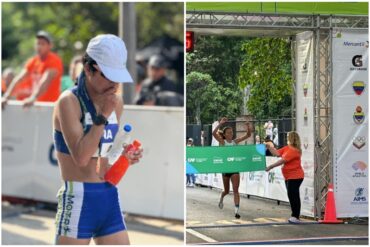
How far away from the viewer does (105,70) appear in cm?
398

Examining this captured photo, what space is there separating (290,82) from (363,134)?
0.71m

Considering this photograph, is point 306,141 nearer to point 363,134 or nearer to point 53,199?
point 363,134

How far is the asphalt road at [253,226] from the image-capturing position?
519 centimetres

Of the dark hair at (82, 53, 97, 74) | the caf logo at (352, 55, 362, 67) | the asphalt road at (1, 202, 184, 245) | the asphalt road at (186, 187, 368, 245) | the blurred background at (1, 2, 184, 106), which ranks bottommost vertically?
the asphalt road at (1, 202, 184, 245)

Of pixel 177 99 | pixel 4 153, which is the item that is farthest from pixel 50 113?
pixel 177 99

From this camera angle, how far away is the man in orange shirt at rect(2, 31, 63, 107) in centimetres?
1020

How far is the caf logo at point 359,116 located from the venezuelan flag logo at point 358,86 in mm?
119

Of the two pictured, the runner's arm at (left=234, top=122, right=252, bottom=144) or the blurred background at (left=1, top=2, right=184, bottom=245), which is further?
the blurred background at (left=1, top=2, right=184, bottom=245)

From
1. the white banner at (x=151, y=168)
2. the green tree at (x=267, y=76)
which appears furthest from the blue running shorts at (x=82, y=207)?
the white banner at (x=151, y=168)

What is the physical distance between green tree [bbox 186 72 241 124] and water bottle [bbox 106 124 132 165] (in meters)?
0.96

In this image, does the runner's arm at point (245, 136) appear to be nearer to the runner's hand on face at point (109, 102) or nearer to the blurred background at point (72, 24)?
the runner's hand on face at point (109, 102)

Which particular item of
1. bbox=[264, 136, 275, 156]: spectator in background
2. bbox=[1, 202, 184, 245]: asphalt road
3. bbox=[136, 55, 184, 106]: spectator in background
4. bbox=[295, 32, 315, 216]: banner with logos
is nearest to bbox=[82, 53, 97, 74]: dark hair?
bbox=[264, 136, 275, 156]: spectator in background

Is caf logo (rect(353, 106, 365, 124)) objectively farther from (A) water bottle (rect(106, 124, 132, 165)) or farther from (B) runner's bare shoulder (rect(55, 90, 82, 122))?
(B) runner's bare shoulder (rect(55, 90, 82, 122))

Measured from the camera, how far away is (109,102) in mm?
3992
